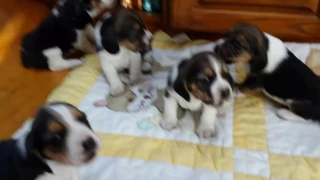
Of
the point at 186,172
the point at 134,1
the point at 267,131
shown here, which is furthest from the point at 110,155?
the point at 134,1

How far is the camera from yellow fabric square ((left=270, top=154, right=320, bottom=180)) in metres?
1.76

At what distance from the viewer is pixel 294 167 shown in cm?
179

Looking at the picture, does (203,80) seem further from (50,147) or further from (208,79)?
(50,147)

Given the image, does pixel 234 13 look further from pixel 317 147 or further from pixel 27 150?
pixel 27 150

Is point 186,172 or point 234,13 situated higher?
point 234,13

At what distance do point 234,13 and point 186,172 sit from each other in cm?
102

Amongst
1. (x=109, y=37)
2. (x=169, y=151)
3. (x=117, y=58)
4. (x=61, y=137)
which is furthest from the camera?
(x=117, y=58)

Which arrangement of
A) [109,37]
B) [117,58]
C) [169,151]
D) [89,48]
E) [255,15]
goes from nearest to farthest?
[169,151] < [109,37] < [117,58] < [255,15] < [89,48]

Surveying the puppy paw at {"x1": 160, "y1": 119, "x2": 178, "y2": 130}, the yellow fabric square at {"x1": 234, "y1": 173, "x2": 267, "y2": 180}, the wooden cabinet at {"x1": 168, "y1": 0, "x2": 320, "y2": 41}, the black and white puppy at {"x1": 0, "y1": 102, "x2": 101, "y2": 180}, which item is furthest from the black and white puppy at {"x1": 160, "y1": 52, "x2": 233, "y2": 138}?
the wooden cabinet at {"x1": 168, "y1": 0, "x2": 320, "y2": 41}

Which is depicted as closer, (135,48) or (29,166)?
(29,166)

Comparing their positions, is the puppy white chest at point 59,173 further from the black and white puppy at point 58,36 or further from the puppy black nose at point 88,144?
the black and white puppy at point 58,36

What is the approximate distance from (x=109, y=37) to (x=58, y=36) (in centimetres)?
49

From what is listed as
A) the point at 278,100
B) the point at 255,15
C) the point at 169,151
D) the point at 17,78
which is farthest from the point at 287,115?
the point at 17,78

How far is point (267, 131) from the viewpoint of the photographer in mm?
1975
